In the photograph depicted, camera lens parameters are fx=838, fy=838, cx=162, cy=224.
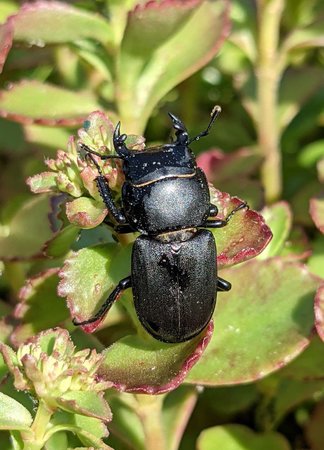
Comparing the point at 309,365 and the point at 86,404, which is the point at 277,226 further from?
the point at 86,404

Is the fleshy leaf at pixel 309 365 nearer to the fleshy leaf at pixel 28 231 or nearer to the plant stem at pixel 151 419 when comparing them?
the plant stem at pixel 151 419

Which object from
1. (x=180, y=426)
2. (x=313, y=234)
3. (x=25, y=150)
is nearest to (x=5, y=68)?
(x=25, y=150)

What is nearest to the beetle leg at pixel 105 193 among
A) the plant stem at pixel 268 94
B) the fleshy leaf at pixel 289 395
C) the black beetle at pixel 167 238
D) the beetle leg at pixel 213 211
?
the black beetle at pixel 167 238

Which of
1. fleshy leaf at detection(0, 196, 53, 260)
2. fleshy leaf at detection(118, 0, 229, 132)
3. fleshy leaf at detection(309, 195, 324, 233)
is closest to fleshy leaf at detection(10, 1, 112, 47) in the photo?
fleshy leaf at detection(118, 0, 229, 132)

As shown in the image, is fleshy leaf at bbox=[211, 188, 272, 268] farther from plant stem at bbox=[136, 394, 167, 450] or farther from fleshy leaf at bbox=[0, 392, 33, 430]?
fleshy leaf at bbox=[0, 392, 33, 430]

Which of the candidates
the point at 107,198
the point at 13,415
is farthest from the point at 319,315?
the point at 13,415

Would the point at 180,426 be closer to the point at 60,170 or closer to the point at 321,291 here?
the point at 321,291
